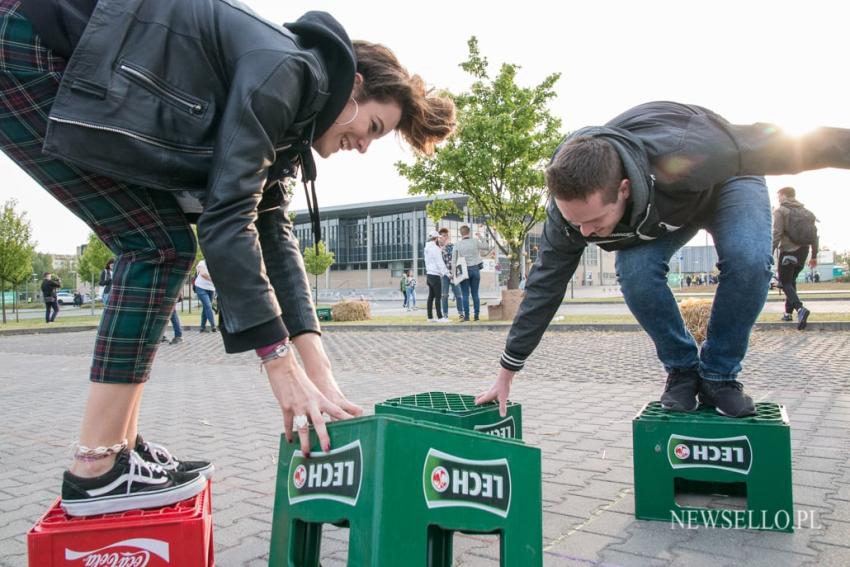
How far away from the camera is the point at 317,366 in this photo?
7.18ft


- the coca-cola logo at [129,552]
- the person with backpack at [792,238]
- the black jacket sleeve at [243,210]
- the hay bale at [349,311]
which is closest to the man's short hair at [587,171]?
the black jacket sleeve at [243,210]

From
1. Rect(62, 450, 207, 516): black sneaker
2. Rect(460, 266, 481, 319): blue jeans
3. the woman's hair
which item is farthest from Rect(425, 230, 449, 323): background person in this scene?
Rect(62, 450, 207, 516): black sneaker

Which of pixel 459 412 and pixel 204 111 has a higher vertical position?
pixel 204 111

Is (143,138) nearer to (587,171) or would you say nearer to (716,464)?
(587,171)

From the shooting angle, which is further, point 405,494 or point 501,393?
point 501,393

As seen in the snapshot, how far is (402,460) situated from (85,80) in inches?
51.4

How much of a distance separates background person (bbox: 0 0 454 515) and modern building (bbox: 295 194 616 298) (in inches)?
2404

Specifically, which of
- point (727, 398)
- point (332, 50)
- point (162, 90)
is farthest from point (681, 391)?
point (162, 90)

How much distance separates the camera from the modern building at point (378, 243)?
2623 inches

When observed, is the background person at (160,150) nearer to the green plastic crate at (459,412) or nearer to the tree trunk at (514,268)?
the green plastic crate at (459,412)

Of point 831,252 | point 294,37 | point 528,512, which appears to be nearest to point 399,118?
point 294,37

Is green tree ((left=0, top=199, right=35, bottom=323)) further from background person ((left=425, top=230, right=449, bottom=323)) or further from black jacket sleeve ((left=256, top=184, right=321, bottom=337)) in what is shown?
black jacket sleeve ((left=256, top=184, right=321, bottom=337))

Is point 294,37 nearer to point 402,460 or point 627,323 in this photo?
point 402,460

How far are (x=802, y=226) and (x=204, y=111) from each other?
10.3 metres
